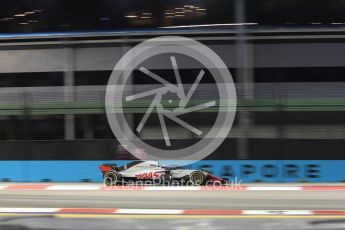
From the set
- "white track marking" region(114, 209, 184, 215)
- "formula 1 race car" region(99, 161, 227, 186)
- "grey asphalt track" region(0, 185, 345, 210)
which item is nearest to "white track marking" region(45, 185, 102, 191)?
"formula 1 race car" region(99, 161, 227, 186)

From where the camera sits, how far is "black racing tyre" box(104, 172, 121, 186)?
12216 mm

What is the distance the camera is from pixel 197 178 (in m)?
11.9

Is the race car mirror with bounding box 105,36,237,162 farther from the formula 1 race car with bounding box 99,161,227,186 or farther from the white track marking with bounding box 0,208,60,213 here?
the white track marking with bounding box 0,208,60,213

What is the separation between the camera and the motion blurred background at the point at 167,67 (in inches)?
523

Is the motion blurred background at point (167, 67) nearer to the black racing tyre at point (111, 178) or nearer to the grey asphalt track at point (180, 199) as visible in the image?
the black racing tyre at point (111, 178)

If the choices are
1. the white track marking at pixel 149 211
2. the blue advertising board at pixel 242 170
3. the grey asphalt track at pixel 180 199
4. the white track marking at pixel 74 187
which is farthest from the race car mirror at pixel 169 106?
the white track marking at pixel 149 211

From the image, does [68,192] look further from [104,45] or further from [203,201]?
[104,45]

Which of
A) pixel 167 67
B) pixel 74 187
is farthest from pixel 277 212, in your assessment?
pixel 167 67

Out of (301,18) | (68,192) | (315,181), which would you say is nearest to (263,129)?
(315,181)

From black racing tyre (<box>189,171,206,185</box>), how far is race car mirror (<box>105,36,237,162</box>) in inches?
43.3

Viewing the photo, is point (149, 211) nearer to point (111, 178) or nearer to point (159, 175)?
point (159, 175)

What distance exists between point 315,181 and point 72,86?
837cm

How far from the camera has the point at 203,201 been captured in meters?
9.44

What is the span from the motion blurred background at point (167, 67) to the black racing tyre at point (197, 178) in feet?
3.90
